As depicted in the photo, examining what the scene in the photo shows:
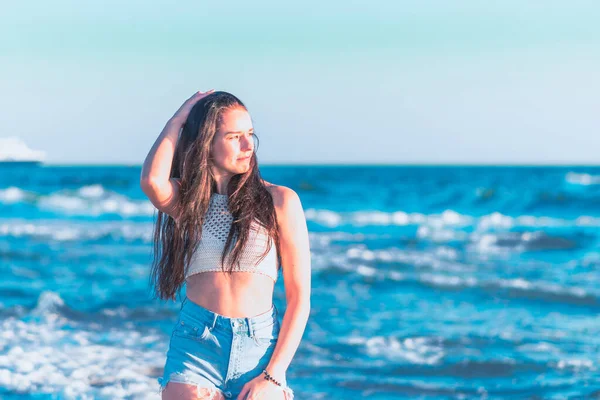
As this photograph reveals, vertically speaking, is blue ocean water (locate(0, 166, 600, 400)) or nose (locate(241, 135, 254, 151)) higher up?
blue ocean water (locate(0, 166, 600, 400))

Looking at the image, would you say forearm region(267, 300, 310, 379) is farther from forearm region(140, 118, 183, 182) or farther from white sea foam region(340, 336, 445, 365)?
white sea foam region(340, 336, 445, 365)

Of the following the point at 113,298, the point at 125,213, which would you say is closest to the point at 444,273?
the point at 113,298

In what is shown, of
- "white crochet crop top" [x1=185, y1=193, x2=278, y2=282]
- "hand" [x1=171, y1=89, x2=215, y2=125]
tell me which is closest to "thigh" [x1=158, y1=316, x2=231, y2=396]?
"white crochet crop top" [x1=185, y1=193, x2=278, y2=282]

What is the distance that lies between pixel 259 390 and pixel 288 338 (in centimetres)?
23

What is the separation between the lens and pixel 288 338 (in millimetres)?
3021

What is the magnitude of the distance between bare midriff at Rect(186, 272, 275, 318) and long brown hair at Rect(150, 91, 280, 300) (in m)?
0.05

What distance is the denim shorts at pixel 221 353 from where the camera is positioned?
296cm

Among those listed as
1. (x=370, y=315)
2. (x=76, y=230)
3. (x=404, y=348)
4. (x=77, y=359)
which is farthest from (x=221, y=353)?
(x=76, y=230)

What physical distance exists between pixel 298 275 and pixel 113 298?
25.4ft

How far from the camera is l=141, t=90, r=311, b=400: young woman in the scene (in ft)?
9.76

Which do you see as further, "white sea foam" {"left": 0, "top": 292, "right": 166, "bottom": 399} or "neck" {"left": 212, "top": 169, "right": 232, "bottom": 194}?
"white sea foam" {"left": 0, "top": 292, "right": 166, "bottom": 399}

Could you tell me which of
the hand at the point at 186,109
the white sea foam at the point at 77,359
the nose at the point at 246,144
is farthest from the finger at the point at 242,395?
the white sea foam at the point at 77,359

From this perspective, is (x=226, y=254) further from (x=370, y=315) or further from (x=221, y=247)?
(x=370, y=315)

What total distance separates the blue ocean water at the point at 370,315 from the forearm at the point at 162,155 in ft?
11.1
